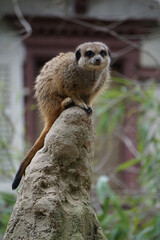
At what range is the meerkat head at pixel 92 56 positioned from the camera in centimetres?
373

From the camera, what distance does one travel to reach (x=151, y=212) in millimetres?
6309

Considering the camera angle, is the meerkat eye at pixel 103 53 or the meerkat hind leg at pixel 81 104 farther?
the meerkat eye at pixel 103 53

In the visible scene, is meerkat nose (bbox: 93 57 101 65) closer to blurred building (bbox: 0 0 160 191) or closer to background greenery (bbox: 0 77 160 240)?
background greenery (bbox: 0 77 160 240)

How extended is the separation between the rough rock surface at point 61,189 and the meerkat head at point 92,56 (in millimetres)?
558

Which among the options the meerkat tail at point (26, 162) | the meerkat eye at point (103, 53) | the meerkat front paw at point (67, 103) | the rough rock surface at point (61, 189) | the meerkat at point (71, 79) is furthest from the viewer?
the meerkat eye at point (103, 53)

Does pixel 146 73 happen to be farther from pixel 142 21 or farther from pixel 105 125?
pixel 105 125

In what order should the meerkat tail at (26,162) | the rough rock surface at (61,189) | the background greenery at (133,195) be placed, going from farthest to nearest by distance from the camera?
1. the background greenery at (133,195)
2. the meerkat tail at (26,162)
3. the rough rock surface at (61,189)

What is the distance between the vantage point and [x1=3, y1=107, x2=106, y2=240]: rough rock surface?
9.66ft

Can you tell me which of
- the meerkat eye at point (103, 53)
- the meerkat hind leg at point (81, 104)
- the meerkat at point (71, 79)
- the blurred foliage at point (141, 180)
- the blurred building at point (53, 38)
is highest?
the blurred building at point (53, 38)

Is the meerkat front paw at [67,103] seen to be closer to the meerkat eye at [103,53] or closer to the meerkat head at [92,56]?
the meerkat head at [92,56]

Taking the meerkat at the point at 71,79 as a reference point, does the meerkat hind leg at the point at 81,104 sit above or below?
below

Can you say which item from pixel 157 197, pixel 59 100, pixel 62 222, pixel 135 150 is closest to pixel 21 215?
pixel 62 222

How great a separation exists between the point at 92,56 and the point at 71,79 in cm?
20

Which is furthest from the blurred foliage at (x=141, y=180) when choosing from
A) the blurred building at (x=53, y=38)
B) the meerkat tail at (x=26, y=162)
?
the blurred building at (x=53, y=38)
